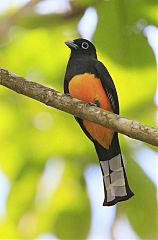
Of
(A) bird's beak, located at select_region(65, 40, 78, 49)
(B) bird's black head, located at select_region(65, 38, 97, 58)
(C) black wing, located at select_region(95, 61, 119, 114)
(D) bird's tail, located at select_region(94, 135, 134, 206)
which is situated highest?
(B) bird's black head, located at select_region(65, 38, 97, 58)

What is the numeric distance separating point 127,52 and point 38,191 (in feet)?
3.31

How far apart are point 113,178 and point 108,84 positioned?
75 centimetres

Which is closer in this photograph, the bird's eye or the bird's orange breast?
the bird's orange breast

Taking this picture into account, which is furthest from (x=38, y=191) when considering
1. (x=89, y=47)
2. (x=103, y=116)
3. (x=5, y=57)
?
(x=89, y=47)

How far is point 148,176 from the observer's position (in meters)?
2.84

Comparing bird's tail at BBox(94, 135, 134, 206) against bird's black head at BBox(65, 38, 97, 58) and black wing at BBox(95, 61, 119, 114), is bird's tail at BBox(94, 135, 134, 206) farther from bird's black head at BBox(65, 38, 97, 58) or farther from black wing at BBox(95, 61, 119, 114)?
bird's black head at BBox(65, 38, 97, 58)

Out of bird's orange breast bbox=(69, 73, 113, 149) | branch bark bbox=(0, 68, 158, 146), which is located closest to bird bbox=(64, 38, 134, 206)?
bird's orange breast bbox=(69, 73, 113, 149)

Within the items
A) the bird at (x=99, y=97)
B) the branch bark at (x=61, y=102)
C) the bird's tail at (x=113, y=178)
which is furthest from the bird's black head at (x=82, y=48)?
the branch bark at (x=61, y=102)

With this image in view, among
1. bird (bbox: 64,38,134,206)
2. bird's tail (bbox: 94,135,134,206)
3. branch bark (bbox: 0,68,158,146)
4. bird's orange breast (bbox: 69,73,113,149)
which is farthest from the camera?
bird's orange breast (bbox: 69,73,113,149)

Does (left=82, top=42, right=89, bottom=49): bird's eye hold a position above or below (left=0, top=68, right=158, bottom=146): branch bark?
above

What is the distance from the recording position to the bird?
11.5 ft

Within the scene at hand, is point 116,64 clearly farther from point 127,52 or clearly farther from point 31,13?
point 31,13

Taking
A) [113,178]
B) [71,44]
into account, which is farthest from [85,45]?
[113,178]

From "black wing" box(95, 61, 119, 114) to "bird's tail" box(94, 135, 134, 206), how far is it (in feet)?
1.12
